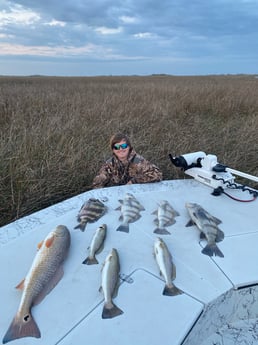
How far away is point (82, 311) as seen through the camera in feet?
5.40

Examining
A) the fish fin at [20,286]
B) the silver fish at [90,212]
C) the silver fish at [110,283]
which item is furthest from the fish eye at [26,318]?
the silver fish at [90,212]

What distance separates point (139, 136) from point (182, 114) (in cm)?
221

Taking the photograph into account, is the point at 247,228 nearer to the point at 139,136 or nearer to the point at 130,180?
the point at 130,180

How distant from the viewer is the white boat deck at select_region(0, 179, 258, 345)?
1.57 m

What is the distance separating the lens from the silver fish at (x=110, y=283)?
1643mm

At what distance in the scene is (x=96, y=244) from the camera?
210 cm

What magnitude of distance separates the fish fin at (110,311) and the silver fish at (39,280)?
31 cm

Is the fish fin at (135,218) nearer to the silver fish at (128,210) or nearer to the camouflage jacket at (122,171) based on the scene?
the silver fish at (128,210)

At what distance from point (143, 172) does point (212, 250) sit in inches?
66.0

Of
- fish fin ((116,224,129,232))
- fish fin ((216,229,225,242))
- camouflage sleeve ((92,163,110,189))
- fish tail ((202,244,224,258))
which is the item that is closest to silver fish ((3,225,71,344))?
fish fin ((116,224,129,232))

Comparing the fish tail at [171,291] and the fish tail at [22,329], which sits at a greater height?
the fish tail at [171,291]

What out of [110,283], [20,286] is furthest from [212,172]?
[20,286]

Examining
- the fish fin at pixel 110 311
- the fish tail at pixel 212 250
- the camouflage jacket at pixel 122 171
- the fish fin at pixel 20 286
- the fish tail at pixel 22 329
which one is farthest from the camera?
the camouflage jacket at pixel 122 171

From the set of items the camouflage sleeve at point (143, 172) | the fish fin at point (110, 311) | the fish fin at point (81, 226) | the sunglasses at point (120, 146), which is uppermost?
the sunglasses at point (120, 146)
